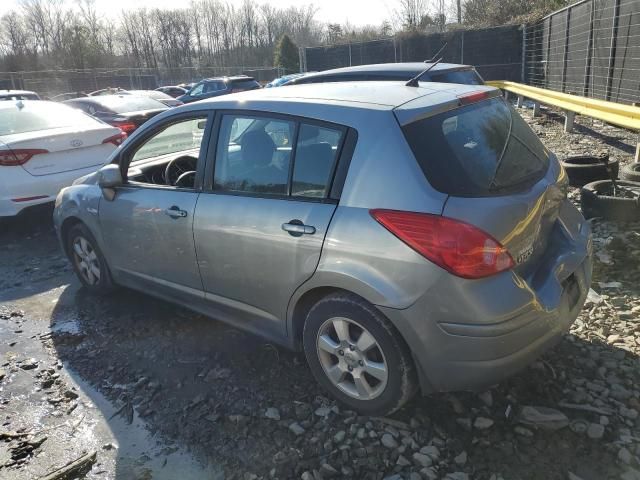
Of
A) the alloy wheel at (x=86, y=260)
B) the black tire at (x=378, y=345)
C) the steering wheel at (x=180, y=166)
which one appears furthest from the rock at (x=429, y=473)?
the alloy wheel at (x=86, y=260)

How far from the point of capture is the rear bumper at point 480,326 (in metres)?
2.30

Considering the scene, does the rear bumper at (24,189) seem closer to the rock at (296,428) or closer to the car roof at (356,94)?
the car roof at (356,94)

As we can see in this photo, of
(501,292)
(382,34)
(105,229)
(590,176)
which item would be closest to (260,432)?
(501,292)

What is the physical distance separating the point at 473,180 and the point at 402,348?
0.89 meters

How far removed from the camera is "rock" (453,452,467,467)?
246 cm

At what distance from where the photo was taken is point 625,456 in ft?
7.89

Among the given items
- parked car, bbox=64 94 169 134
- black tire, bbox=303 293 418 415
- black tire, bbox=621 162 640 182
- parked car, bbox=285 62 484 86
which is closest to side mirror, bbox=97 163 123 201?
black tire, bbox=303 293 418 415

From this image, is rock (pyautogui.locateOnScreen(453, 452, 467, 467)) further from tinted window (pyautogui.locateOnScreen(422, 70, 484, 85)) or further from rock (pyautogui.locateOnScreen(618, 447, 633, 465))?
tinted window (pyautogui.locateOnScreen(422, 70, 484, 85))

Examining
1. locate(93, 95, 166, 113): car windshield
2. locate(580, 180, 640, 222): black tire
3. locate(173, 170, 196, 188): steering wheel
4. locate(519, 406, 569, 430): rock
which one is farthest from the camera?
locate(93, 95, 166, 113): car windshield

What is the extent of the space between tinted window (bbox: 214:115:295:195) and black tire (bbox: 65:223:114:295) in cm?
172

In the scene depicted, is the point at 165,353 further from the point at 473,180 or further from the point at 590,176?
the point at 590,176

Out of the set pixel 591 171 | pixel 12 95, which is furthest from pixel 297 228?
pixel 12 95

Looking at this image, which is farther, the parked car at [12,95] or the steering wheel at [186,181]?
the parked car at [12,95]

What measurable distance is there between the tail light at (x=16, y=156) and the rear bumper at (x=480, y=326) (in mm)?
5228
